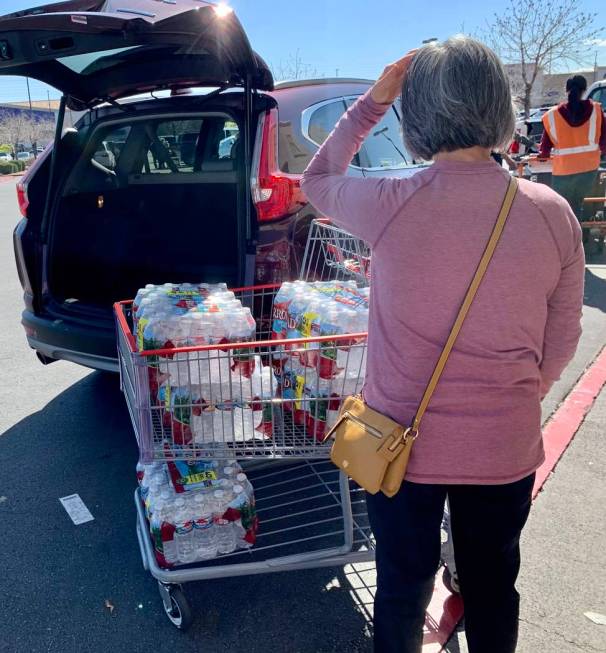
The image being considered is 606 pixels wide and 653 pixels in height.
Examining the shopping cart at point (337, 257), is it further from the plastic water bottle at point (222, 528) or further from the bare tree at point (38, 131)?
the bare tree at point (38, 131)

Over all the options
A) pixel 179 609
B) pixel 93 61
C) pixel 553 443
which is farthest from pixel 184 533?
pixel 93 61

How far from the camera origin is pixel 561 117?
7.57 meters

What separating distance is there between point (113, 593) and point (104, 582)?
83 mm

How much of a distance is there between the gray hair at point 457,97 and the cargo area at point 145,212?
8.00ft

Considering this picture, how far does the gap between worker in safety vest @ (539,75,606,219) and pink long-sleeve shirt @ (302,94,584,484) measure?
22.3ft

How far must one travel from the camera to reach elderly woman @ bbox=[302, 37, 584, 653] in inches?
56.6

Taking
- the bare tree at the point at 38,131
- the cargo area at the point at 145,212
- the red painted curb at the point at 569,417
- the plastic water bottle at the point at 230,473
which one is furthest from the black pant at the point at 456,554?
the bare tree at the point at 38,131

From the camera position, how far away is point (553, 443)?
3.60 m

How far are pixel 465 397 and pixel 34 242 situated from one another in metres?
3.09

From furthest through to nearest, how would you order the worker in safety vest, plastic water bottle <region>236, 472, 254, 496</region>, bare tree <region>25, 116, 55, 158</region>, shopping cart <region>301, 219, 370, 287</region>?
bare tree <region>25, 116, 55, 158</region>, the worker in safety vest, shopping cart <region>301, 219, 370, 287</region>, plastic water bottle <region>236, 472, 254, 496</region>

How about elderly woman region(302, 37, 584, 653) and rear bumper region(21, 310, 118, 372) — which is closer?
elderly woman region(302, 37, 584, 653)

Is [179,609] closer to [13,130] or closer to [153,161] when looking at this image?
[153,161]

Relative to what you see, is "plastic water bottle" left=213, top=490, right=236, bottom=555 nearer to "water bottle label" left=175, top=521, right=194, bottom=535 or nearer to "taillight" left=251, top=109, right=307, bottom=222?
"water bottle label" left=175, top=521, right=194, bottom=535

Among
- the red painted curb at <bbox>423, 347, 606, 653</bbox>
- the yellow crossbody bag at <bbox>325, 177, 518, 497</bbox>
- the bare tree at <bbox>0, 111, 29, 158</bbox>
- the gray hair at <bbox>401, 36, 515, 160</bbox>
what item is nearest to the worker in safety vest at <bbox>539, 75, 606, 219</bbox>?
the red painted curb at <bbox>423, 347, 606, 653</bbox>
